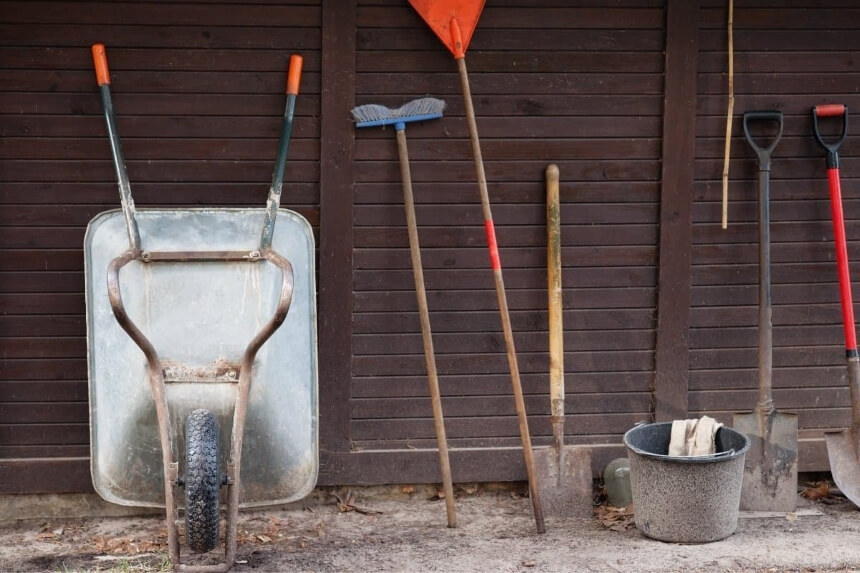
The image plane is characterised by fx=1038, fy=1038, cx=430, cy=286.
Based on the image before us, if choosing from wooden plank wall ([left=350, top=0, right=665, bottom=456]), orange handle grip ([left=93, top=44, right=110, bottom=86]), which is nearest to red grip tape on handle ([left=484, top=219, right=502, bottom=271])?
wooden plank wall ([left=350, top=0, right=665, bottom=456])

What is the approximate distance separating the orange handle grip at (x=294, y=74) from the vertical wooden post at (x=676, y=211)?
1.51 meters

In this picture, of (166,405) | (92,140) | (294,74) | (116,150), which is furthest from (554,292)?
(92,140)

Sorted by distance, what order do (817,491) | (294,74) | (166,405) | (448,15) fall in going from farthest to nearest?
(817,491)
(448,15)
(294,74)
(166,405)

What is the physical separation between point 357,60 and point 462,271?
3.15ft

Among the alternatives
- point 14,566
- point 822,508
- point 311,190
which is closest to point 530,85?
point 311,190

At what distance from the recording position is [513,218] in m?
4.32

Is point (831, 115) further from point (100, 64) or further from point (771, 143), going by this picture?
point (100, 64)

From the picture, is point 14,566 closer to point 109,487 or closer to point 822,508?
point 109,487

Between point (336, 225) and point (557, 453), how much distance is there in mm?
1296

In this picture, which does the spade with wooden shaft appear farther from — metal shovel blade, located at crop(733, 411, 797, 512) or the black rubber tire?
the black rubber tire

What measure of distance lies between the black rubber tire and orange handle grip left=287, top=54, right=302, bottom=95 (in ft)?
4.28

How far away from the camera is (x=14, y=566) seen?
149 inches

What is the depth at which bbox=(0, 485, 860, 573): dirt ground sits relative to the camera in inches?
148

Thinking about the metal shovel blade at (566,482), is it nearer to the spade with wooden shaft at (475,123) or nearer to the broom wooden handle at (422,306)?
the spade with wooden shaft at (475,123)
